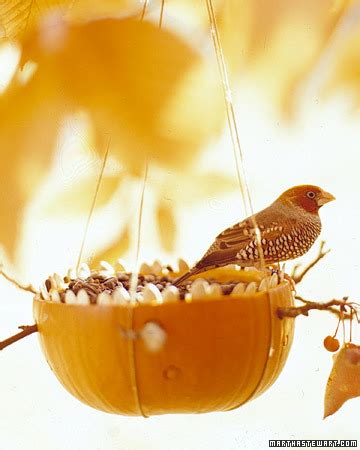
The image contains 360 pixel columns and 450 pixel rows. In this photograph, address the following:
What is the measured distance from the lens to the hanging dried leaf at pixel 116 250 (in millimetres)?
1387

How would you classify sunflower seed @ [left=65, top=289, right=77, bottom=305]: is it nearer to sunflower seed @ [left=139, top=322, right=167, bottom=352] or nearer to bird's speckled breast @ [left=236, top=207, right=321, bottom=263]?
sunflower seed @ [left=139, top=322, right=167, bottom=352]

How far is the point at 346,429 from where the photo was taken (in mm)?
1331

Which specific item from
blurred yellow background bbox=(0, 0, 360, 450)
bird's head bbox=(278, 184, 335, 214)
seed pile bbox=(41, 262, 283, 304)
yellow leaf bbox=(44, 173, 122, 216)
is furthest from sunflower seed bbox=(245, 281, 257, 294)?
yellow leaf bbox=(44, 173, 122, 216)

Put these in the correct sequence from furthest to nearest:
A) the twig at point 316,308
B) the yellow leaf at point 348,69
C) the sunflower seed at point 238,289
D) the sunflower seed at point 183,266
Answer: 1. the yellow leaf at point 348,69
2. the sunflower seed at point 183,266
3. the sunflower seed at point 238,289
4. the twig at point 316,308

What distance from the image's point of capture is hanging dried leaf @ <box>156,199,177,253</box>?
1.40 m

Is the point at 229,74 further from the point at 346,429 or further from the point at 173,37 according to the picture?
the point at 346,429

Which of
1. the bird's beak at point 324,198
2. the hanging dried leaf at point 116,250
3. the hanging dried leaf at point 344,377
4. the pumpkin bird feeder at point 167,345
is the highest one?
the hanging dried leaf at point 116,250

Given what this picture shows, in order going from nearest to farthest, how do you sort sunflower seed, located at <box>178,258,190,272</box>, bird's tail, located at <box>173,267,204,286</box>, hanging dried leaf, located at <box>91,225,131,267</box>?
bird's tail, located at <box>173,267,204,286</box>
sunflower seed, located at <box>178,258,190,272</box>
hanging dried leaf, located at <box>91,225,131,267</box>

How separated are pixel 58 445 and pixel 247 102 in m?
0.71

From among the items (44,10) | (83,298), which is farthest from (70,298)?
(44,10)

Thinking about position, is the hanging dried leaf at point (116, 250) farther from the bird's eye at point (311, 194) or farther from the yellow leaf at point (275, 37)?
the bird's eye at point (311, 194)

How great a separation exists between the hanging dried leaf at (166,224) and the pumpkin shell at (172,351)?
621 millimetres

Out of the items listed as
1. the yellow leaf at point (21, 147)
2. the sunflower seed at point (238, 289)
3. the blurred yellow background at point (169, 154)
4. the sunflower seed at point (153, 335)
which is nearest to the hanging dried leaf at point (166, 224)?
the blurred yellow background at point (169, 154)

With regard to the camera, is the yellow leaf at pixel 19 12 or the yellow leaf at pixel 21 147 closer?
the yellow leaf at pixel 19 12
